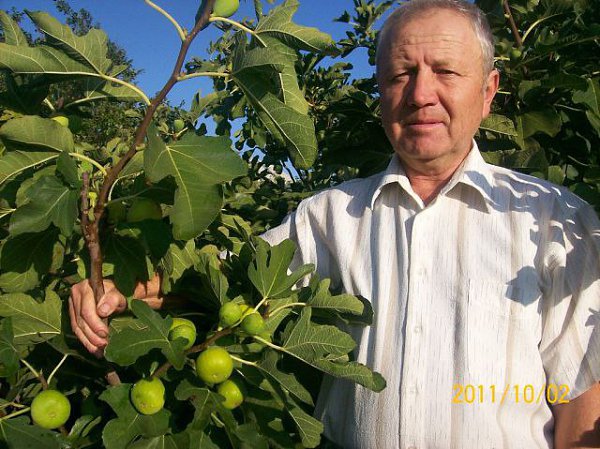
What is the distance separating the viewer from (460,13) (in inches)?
75.4

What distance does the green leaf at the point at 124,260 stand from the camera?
1.51 meters

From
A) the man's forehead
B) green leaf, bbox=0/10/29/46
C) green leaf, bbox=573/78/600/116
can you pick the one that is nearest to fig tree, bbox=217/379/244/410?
green leaf, bbox=0/10/29/46

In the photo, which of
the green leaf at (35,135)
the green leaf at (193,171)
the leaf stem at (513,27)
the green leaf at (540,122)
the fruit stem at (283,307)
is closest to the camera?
the green leaf at (193,171)

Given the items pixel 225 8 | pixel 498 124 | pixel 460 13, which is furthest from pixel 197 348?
pixel 498 124

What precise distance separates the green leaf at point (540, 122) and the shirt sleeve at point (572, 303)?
2.07 ft

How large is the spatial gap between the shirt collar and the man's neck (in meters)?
0.04

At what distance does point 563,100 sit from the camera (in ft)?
7.85

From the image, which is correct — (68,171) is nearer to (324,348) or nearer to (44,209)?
(44,209)

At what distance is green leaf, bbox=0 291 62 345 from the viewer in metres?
1.52

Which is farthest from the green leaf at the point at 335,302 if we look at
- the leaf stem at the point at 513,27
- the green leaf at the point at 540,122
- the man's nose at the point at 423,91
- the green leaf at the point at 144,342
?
the leaf stem at the point at 513,27

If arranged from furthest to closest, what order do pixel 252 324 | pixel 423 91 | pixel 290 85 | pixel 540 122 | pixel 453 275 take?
pixel 540 122, pixel 423 91, pixel 453 275, pixel 290 85, pixel 252 324

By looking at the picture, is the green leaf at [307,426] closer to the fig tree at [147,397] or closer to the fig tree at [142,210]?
the fig tree at [147,397]

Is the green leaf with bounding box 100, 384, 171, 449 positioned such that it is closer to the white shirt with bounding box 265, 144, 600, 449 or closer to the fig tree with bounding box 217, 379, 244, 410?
the fig tree with bounding box 217, 379, 244, 410

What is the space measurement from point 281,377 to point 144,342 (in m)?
0.36
